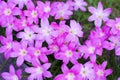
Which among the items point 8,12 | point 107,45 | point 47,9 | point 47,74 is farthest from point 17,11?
point 107,45

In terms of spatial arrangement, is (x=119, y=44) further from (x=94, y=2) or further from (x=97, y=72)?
(x=94, y=2)

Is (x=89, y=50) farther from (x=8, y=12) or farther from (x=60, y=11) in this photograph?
(x=8, y=12)

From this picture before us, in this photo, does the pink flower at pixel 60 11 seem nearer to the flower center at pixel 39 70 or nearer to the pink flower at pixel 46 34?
the pink flower at pixel 46 34

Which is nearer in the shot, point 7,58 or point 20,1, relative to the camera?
point 7,58

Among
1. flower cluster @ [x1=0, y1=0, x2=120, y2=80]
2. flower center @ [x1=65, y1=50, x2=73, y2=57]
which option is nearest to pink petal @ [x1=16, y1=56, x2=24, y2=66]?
flower cluster @ [x1=0, y1=0, x2=120, y2=80]

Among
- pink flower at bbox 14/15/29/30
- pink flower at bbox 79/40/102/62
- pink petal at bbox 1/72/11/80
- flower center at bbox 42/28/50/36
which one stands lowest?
pink petal at bbox 1/72/11/80

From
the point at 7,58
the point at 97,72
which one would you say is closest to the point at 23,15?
the point at 7,58

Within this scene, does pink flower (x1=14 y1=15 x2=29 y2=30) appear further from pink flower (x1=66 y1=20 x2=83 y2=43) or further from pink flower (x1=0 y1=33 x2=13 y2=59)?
pink flower (x1=66 y1=20 x2=83 y2=43)
